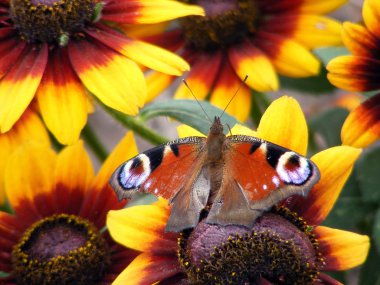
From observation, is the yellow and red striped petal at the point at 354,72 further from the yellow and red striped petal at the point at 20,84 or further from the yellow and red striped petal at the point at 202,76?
the yellow and red striped petal at the point at 20,84

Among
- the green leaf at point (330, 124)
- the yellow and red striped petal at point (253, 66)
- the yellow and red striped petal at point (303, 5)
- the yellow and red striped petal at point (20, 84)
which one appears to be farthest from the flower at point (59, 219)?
the green leaf at point (330, 124)

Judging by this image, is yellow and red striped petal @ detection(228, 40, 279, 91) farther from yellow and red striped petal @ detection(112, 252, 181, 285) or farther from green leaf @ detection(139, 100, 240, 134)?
yellow and red striped petal @ detection(112, 252, 181, 285)

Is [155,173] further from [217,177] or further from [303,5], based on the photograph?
[303,5]

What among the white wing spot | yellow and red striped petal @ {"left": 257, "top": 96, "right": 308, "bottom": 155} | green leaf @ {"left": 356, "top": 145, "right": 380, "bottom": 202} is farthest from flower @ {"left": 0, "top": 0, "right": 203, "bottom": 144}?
green leaf @ {"left": 356, "top": 145, "right": 380, "bottom": 202}

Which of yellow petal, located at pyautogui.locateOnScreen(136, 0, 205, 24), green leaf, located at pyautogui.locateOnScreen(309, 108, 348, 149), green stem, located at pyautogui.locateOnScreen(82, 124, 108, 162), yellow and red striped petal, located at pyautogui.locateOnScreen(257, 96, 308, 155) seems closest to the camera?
yellow and red striped petal, located at pyautogui.locateOnScreen(257, 96, 308, 155)

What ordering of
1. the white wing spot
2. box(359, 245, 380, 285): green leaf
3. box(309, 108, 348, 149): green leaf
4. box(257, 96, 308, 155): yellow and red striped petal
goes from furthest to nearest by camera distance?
1. box(309, 108, 348, 149): green leaf
2. box(359, 245, 380, 285): green leaf
3. box(257, 96, 308, 155): yellow and red striped petal
4. the white wing spot

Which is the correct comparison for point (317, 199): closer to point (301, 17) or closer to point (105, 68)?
point (105, 68)

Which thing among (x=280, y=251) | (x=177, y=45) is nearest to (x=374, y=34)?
(x=280, y=251)

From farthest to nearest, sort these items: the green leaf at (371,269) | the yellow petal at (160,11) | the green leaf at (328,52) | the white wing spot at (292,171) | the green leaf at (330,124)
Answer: the green leaf at (330,124)
the green leaf at (371,269)
the green leaf at (328,52)
the yellow petal at (160,11)
the white wing spot at (292,171)
